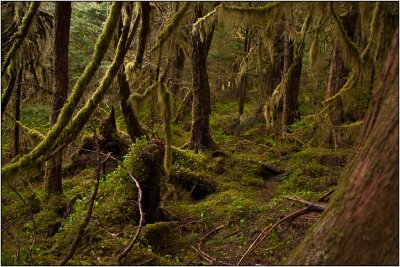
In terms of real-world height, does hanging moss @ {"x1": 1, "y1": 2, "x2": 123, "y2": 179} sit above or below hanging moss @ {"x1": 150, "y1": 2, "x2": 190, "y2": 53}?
below

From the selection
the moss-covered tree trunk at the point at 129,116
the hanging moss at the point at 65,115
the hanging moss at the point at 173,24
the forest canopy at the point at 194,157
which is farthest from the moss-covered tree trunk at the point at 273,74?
the hanging moss at the point at 65,115

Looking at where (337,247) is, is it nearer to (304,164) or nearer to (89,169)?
(304,164)

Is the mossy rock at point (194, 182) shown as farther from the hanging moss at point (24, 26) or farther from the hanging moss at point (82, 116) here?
the hanging moss at point (24, 26)

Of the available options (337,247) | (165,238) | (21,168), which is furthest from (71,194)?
(337,247)

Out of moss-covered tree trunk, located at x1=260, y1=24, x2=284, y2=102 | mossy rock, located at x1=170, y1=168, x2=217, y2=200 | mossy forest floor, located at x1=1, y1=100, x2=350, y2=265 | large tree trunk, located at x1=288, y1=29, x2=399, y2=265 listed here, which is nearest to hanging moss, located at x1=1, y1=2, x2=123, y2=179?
mossy forest floor, located at x1=1, y1=100, x2=350, y2=265

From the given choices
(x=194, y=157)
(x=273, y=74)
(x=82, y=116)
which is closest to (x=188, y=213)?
(x=194, y=157)

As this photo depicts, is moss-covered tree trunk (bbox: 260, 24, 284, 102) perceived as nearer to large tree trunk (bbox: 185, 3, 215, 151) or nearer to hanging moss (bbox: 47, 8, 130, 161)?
large tree trunk (bbox: 185, 3, 215, 151)

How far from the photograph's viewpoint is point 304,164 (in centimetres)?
1180

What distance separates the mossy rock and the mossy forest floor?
0.09ft

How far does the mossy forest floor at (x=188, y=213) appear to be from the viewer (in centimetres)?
676

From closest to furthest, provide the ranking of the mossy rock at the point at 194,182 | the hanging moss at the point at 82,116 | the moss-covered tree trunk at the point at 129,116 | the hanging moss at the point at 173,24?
the hanging moss at the point at 82,116
the hanging moss at the point at 173,24
the mossy rock at the point at 194,182
the moss-covered tree trunk at the point at 129,116

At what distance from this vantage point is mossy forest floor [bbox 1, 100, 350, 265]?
6.76 meters

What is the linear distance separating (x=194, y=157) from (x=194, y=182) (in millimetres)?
1069

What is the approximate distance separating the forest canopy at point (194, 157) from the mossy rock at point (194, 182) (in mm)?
31
